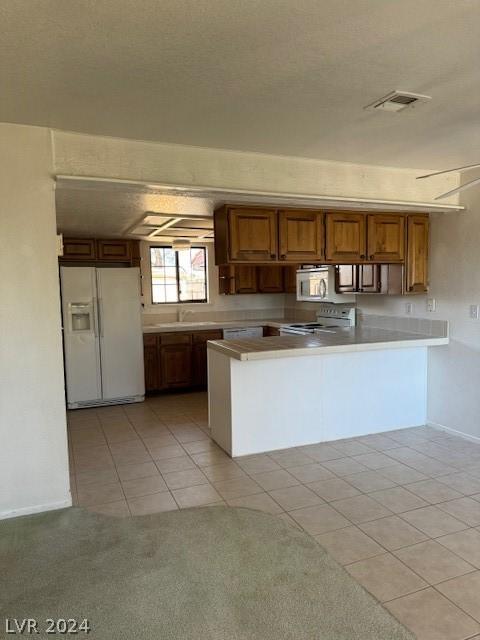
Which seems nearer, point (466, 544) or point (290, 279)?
point (466, 544)

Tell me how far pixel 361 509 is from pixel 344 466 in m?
0.68

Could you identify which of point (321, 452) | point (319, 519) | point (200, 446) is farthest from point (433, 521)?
point (200, 446)

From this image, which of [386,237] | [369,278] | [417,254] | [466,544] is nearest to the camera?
[466,544]

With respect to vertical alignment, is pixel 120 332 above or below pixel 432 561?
above

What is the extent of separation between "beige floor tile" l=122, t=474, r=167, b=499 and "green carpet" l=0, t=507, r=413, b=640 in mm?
351

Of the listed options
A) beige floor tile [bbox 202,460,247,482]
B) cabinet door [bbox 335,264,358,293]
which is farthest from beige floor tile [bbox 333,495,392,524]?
cabinet door [bbox 335,264,358,293]

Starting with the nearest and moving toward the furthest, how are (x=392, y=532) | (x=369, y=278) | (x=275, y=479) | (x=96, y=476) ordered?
1. (x=392, y=532)
2. (x=275, y=479)
3. (x=96, y=476)
4. (x=369, y=278)

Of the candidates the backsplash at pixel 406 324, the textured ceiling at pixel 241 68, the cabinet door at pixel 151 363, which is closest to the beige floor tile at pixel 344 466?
the backsplash at pixel 406 324

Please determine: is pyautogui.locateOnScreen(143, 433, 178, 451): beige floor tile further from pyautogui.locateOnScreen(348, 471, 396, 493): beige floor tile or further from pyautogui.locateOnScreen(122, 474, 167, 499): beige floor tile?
pyautogui.locateOnScreen(348, 471, 396, 493): beige floor tile

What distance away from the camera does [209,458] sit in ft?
12.2

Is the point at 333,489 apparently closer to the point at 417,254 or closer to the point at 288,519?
the point at 288,519

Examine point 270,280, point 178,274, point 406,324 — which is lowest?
point 406,324

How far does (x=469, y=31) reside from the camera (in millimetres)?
1696

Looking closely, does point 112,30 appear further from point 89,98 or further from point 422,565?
point 422,565
